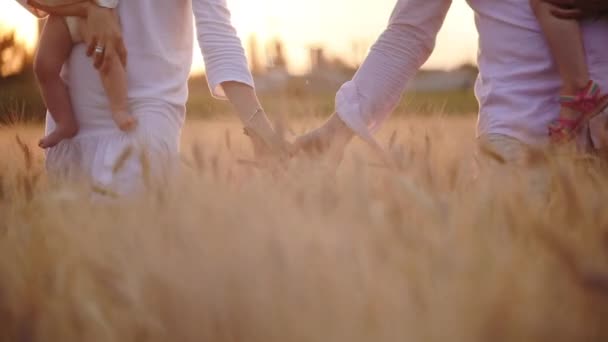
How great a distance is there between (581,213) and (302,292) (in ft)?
1.07

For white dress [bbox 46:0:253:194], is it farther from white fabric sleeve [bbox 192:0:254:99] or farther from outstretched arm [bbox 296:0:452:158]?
outstretched arm [bbox 296:0:452:158]

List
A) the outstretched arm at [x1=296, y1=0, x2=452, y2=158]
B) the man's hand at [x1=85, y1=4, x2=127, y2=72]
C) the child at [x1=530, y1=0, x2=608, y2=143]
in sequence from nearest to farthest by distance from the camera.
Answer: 1. the child at [x1=530, y1=0, x2=608, y2=143]
2. the man's hand at [x1=85, y1=4, x2=127, y2=72]
3. the outstretched arm at [x1=296, y1=0, x2=452, y2=158]

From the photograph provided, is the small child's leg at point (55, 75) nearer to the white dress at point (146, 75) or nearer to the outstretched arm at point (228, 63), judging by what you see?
the white dress at point (146, 75)

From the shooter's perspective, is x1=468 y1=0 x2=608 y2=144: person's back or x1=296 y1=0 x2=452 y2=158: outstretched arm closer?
x1=468 y1=0 x2=608 y2=144: person's back

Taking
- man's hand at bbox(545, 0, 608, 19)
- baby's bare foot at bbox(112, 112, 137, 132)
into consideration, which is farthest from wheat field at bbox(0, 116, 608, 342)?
baby's bare foot at bbox(112, 112, 137, 132)

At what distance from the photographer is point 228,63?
215 centimetres

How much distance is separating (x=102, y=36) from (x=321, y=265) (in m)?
1.51

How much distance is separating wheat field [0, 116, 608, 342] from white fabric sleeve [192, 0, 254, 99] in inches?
43.5

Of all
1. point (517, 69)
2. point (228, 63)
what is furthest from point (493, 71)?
point (228, 63)

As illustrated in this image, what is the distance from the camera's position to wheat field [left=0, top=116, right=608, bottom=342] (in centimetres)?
61

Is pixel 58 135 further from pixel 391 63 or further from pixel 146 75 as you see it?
pixel 391 63

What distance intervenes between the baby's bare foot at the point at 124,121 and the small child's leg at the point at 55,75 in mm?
151

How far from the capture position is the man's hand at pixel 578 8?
1.73m

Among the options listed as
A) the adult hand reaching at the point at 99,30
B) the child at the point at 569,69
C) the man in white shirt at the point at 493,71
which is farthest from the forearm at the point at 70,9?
the child at the point at 569,69
